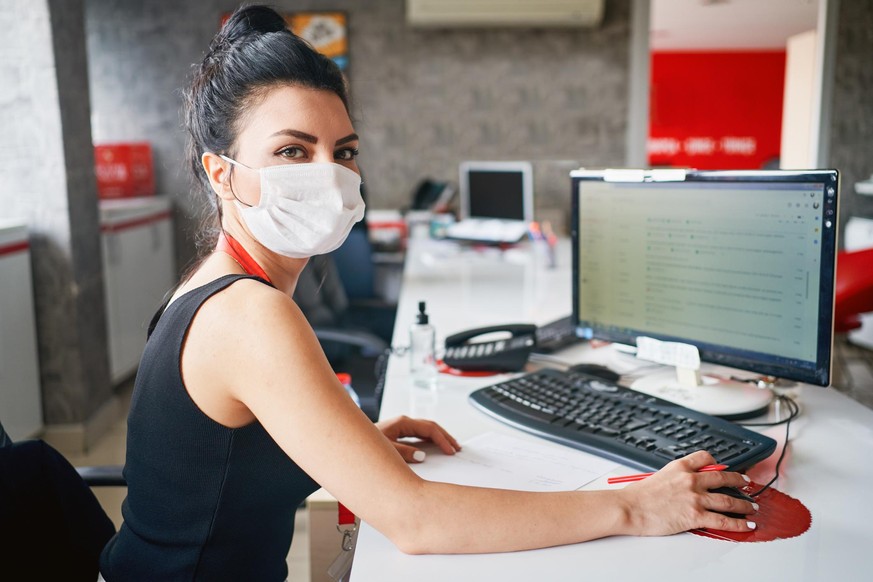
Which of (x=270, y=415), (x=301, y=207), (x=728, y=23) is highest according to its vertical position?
(x=728, y=23)

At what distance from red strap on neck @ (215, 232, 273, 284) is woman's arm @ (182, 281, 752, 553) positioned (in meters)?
0.21

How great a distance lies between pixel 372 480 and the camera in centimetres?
84

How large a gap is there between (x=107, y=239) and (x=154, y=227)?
2.32 ft

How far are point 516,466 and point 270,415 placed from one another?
0.39 m

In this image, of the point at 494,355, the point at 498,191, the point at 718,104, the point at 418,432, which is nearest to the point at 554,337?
the point at 494,355

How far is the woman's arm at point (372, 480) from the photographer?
0.84 metres

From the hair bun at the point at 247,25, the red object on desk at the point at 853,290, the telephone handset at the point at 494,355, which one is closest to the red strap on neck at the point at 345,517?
the telephone handset at the point at 494,355

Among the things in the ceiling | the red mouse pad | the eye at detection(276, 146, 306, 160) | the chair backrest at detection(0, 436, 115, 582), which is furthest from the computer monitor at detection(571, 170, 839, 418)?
the ceiling

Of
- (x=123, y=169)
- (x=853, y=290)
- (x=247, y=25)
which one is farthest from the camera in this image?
(x=123, y=169)

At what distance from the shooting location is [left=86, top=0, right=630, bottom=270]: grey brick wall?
4.50 m

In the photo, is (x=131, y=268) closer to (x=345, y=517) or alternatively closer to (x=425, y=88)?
(x=425, y=88)

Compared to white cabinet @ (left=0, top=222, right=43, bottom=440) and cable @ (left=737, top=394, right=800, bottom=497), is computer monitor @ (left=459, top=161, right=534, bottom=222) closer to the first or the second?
white cabinet @ (left=0, top=222, right=43, bottom=440)

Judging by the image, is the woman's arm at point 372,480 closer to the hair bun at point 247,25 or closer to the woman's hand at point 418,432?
the woman's hand at point 418,432

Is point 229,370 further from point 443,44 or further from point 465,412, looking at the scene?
point 443,44
